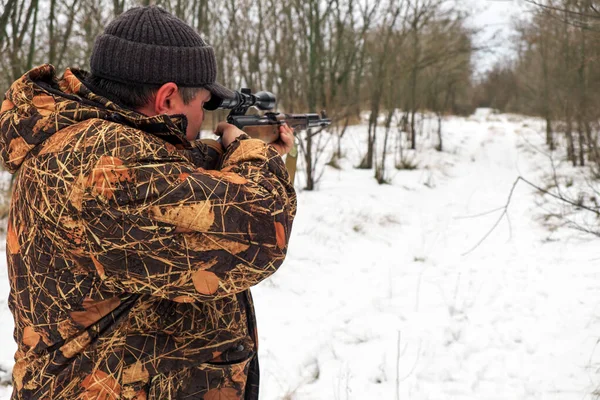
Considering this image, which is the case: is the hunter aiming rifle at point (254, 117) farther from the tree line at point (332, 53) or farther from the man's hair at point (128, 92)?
the tree line at point (332, 53)

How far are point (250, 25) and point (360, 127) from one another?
4931 mm

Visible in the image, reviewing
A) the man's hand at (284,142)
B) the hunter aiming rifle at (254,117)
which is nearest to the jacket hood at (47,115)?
the hunter aiming rifle at (254,117)

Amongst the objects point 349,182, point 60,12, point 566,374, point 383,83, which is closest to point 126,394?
point 566,374

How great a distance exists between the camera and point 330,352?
11.8ft

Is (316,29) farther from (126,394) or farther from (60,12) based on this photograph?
(126,394)

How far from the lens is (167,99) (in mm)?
1095

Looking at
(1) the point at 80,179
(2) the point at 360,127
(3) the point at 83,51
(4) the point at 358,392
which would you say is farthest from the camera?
(2) the point at 360,127

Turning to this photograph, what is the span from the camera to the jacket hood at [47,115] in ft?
3.19

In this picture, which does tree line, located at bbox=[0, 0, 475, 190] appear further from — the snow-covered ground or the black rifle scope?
the black rifle scope

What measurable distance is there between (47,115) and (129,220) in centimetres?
29

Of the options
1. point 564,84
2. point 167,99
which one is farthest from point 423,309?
point 564,84

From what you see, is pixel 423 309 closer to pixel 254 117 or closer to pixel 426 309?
pixel 426 309

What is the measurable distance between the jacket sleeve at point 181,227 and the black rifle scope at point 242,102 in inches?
12.8

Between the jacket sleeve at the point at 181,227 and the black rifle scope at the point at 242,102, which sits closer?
the jacket sleeve at the point at 181,227
